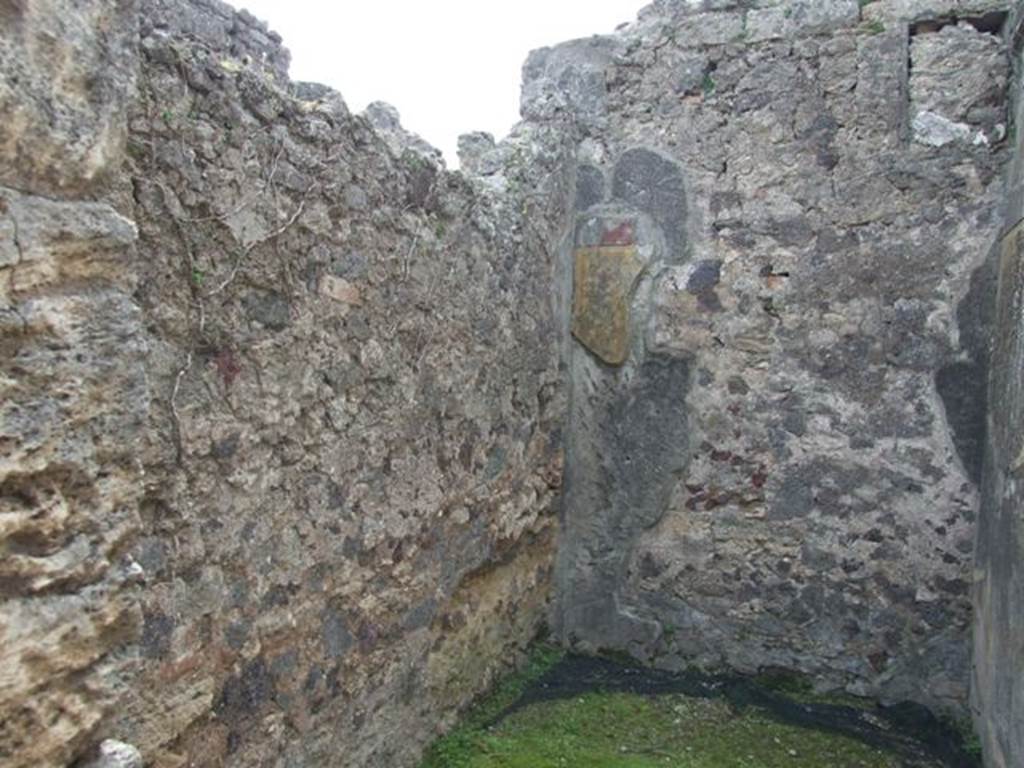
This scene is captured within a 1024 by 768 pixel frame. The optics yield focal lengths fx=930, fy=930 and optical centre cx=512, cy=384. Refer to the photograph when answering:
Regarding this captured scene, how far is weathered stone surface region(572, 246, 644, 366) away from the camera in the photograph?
427 centimetres

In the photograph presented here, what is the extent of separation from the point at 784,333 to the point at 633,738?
70.9 inches

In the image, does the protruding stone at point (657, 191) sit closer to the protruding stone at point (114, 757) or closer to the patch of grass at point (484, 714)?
the patch of grass at point (484, 714)

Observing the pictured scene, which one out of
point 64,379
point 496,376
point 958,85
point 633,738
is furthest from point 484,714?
point 958,85

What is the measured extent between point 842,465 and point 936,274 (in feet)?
2.86

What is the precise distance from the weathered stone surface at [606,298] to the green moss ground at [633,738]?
152 cm

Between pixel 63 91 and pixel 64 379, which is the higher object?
pixel 63 91

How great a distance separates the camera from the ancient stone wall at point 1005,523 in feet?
9.57

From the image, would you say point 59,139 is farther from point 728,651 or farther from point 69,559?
point 728,651

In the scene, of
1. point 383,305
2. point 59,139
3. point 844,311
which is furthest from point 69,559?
point 844,311

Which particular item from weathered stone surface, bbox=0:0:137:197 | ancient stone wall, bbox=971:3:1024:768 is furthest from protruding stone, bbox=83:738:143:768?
ancient stone wall, bbox=971:3:1024:768

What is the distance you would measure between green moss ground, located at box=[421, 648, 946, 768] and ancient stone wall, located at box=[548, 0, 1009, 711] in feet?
1.46

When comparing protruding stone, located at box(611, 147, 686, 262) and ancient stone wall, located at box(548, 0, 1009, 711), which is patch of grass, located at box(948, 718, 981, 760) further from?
protruding stone, located at box(611, 147, 686, 262)

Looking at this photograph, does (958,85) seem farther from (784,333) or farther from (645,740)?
(645,740)

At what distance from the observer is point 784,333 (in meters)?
4.04
